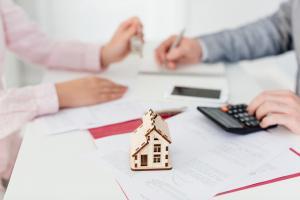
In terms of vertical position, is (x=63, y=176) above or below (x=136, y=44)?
below

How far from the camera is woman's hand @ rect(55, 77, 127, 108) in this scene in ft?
3.35

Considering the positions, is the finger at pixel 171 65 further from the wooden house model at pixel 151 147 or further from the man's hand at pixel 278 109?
Result: the wooden house model at pixel 151 147

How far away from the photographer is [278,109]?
91cm

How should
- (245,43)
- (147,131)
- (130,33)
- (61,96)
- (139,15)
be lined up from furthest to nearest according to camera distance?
(139,15) < (245,43) < (130,33) < (61,96) < (147,131)

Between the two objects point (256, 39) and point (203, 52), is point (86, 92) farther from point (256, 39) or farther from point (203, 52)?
point (256, 39)

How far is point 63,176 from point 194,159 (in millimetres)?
213

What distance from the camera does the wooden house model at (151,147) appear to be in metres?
0.74

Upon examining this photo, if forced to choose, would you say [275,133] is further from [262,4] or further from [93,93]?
[262,4]

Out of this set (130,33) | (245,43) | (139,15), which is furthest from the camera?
(139,15)

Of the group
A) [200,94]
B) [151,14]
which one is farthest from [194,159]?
[151,14]

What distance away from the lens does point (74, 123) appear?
0.95 meters

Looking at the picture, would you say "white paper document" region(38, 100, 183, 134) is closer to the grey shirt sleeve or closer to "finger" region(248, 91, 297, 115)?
"finger" region(248, 91, 297, 115)

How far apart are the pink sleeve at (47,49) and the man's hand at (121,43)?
0.08 ft

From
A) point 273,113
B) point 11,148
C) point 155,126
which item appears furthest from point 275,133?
point 11,148
